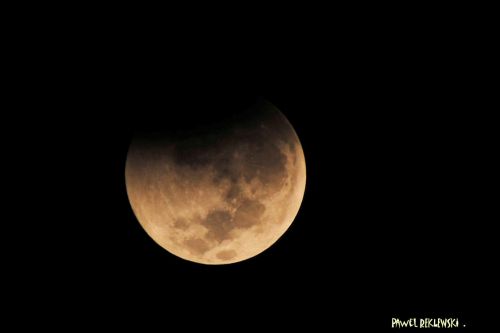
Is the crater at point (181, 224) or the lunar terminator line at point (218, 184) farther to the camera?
the crater at point (181, 224)

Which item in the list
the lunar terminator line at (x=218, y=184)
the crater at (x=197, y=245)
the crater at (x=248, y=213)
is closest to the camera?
the lunar terminator line at (x=218, y=184)

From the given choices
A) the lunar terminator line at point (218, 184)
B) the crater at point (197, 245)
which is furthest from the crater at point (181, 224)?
the crater at point (197, 245)

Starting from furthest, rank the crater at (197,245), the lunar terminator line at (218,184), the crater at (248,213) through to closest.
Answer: the crater at (197,245), the crater at (248,213), the lunar terminator line at (218,184)

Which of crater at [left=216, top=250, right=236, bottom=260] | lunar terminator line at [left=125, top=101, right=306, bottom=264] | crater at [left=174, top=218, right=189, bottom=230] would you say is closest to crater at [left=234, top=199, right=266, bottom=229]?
lunar terminator line at [left=125, top=101, right=306, bottom=264]

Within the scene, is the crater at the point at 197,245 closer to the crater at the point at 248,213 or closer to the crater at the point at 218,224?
the crater at the point at 218,224

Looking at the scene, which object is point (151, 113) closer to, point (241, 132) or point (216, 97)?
point (216, 97)

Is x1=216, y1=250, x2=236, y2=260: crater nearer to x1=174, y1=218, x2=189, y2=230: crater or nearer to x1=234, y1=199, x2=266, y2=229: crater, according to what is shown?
x1=234, y1=199, x2=266, y2=229: crater

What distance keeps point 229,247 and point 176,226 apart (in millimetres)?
567

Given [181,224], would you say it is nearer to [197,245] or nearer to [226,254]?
[197,245]

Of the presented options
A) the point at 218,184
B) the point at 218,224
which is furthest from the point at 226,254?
the point at 218,184

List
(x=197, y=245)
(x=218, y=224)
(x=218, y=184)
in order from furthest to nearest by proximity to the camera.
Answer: (x=197, y=245)
(x=218, y=224)
(x=218, y=184)

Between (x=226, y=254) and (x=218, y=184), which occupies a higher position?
(x=218, y=184)

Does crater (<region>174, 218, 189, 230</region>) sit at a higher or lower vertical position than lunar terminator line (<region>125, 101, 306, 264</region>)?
lower

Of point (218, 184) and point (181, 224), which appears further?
point (181, 224)
